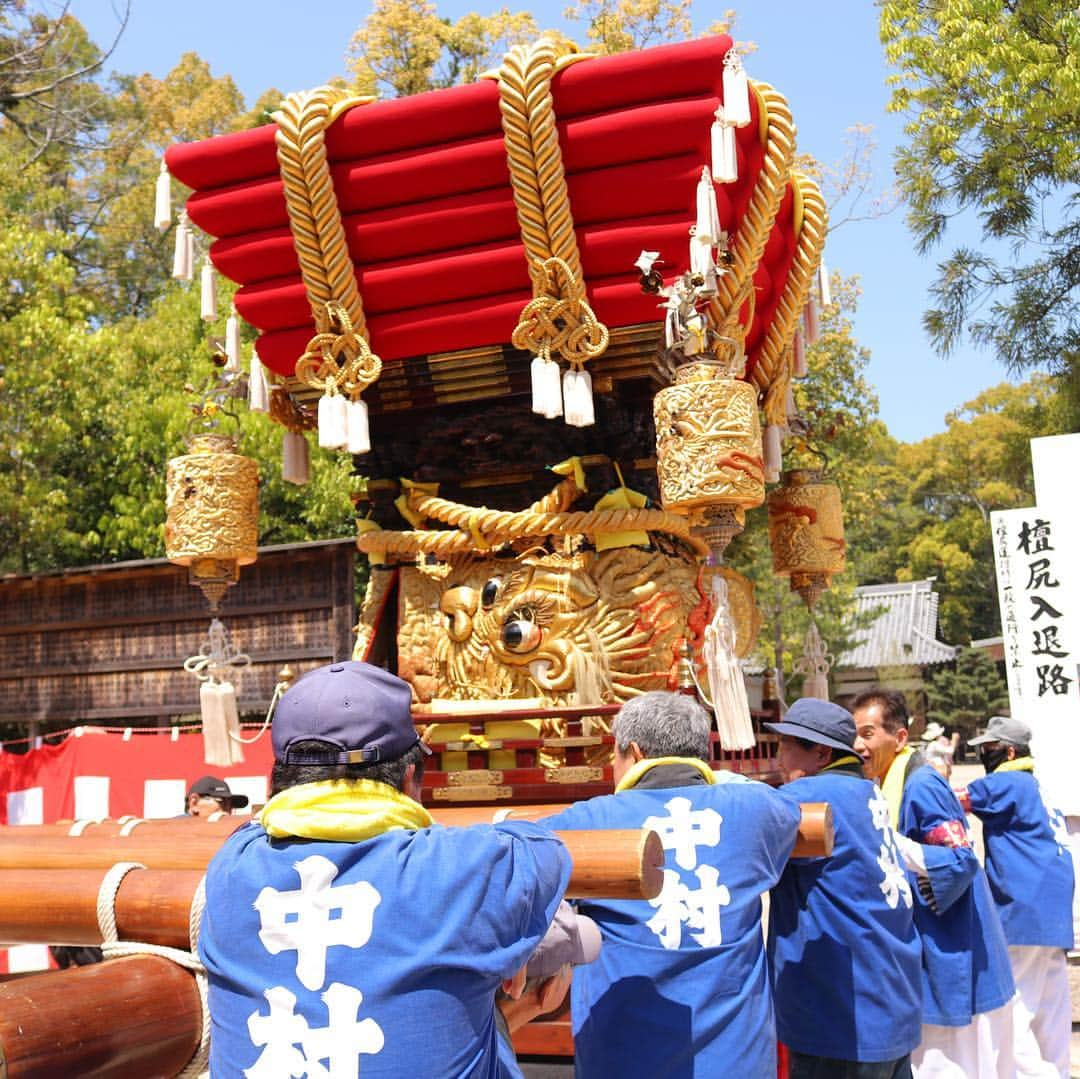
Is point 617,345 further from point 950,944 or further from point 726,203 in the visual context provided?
point 950,944

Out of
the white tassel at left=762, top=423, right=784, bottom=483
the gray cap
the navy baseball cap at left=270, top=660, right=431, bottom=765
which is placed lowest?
the gray cap

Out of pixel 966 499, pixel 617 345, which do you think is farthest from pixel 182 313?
pixel 966 499

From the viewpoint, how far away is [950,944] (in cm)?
328

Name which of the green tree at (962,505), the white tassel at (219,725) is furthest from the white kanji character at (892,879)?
the green tree at (962,505)

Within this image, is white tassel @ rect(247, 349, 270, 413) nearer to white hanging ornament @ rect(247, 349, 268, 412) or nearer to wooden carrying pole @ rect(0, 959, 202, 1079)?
white hanging ornament @ rect(247, 349, 268, 412)

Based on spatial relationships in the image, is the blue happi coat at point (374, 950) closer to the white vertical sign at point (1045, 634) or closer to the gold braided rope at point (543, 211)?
the gold braided rope at point (543, 211)

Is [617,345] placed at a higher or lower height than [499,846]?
higher

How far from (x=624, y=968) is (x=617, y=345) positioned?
3.49 meters

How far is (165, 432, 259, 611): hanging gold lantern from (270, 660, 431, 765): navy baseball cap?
4310mm

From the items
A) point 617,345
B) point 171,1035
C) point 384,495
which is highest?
point 617,345

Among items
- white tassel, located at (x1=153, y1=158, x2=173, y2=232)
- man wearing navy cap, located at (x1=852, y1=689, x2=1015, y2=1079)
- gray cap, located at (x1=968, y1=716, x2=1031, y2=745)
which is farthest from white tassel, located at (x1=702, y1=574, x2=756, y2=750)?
white tassel, located at (x1=153, y1=158, x2=173, y2=232)

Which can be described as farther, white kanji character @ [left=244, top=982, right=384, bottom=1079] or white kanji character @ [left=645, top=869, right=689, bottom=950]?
white kanji character @ [left=645, top=869, right=689, bottom=950]

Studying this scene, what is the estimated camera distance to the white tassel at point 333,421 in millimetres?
5277

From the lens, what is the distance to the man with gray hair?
2451 millimetres
